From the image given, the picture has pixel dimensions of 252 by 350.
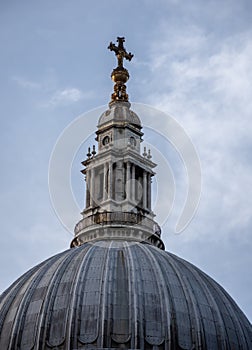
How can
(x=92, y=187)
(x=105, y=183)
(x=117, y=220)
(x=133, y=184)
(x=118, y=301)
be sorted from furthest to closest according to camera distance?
(x=92, y=187), (x=105, y=183), (x=133, y=184), (x=117, y=220), (x=118, y=301)

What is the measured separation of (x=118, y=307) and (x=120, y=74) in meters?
28.1

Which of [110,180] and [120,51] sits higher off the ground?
[120,51]

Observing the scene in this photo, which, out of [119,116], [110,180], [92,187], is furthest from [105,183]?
[119,116]

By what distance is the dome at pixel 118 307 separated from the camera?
62781mm

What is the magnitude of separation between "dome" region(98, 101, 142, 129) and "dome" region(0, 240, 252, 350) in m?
15.7

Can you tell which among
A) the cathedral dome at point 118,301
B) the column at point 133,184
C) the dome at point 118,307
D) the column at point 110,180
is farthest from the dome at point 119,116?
the dome at point 118,307

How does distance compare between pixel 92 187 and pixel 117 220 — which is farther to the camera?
pixel 92 187

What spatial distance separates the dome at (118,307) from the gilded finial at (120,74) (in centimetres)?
1951

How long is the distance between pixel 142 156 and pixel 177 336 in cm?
2189

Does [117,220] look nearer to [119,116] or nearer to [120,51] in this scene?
[119,116]

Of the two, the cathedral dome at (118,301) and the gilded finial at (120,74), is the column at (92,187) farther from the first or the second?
the gilded finial at (120,74)

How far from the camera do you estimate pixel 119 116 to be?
8381cm

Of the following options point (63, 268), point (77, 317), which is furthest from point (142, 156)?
point (77, 317)

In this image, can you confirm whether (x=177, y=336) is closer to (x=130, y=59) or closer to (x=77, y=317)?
(x=77, y=317)
